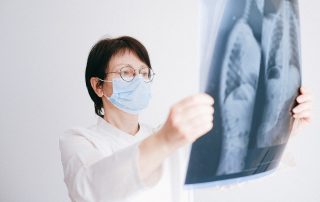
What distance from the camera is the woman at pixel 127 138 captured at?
354 mm

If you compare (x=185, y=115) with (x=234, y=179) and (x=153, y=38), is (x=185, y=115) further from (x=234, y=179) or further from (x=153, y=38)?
(x=153, y=38)

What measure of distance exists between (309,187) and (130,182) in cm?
93

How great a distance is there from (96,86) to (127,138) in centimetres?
16

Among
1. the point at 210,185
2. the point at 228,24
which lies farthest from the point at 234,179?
the point at 228,24

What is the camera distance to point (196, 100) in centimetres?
34

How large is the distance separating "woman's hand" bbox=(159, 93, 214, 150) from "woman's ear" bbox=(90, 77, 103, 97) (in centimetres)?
52

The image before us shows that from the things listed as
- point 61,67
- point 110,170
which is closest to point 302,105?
point 110,170

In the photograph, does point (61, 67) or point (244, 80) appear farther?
point (61, 67)

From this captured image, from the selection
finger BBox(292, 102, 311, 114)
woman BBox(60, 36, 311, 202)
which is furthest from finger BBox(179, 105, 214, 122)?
finger BBox(292, 102, 311, 114)

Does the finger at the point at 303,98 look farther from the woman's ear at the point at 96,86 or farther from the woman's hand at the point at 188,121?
the woman's ear at the point at 96,86

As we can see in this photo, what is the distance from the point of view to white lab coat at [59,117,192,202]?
0.41 metres

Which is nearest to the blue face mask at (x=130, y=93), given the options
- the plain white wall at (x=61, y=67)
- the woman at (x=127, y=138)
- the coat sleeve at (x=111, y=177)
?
the woman at (x=127, y=138)

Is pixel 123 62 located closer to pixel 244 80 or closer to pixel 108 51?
pixel 108 51

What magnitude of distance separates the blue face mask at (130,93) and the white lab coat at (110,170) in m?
0.06
